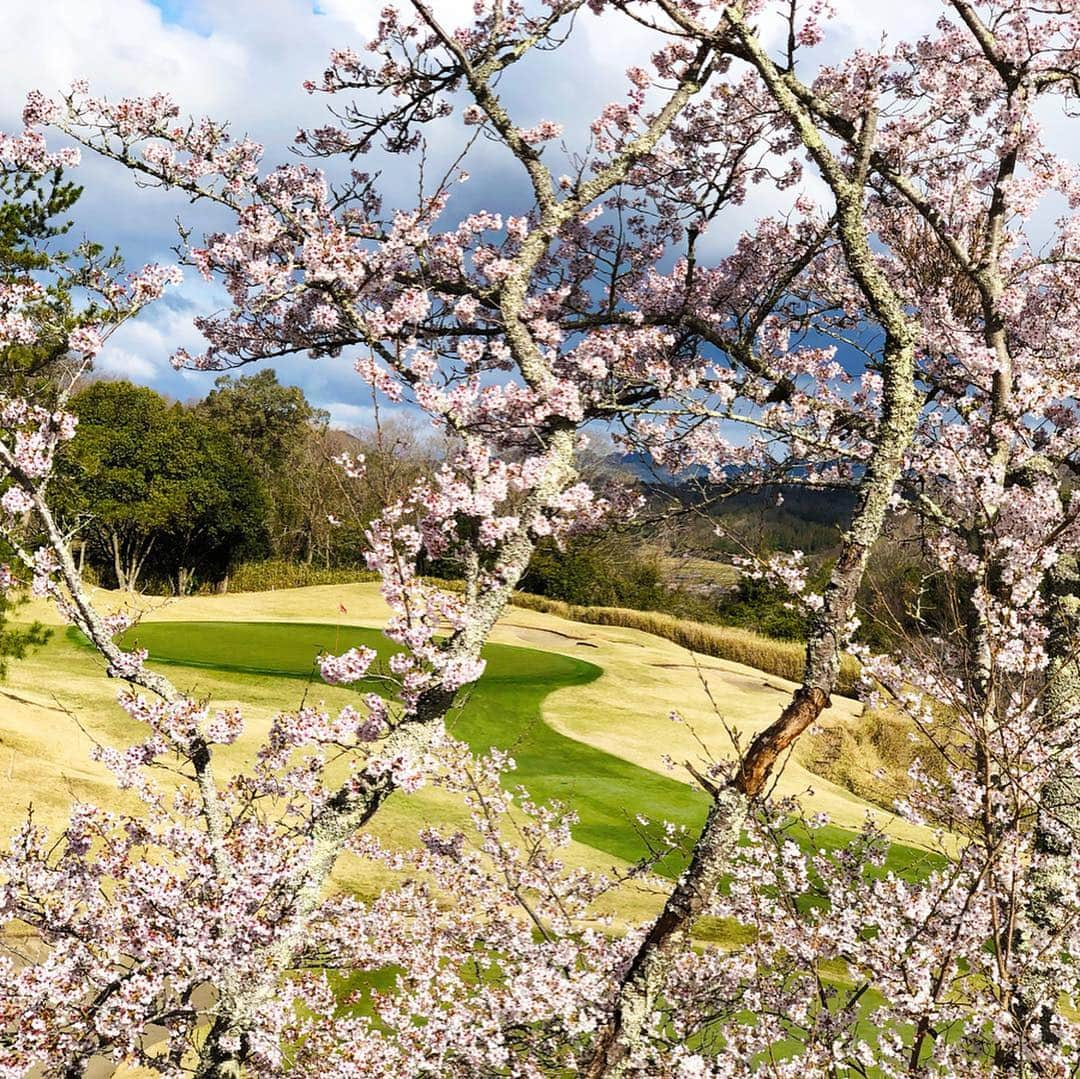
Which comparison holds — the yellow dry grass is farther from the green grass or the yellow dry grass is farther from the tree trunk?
the green grass

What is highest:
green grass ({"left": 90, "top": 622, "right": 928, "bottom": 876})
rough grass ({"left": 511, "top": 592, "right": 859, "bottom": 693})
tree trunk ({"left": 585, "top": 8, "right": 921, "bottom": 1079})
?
tree trunk ({"left": 585, "top": 8, "right": 921, "bottom": 1079})

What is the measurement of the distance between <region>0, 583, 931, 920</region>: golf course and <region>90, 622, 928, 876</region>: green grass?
0.14ft

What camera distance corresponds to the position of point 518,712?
15812mm

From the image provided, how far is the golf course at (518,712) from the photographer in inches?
381

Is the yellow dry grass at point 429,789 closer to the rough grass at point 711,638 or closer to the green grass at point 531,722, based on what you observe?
the green grass at point 531,722

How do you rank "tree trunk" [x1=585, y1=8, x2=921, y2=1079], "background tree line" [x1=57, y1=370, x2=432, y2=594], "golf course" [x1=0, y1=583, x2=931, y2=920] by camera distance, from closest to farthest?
"tree trunk" [x1=585, y1=8, x2=921, y2=1079] → "golf course" [x1=0, y1=583, x2=931, y2=920] → "background tree line" [x1=57, y1=370, x2=432, y2=594]

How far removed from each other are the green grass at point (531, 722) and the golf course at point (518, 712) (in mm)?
43

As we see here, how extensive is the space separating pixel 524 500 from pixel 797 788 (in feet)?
37.8

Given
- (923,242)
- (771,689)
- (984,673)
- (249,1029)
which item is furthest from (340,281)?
(771,689)

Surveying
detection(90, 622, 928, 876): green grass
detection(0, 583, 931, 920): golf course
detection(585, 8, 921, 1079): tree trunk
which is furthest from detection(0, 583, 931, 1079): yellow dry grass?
detection(90, 622, 928, 876): green grass

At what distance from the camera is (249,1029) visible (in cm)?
326

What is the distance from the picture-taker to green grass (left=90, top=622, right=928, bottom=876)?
11.1m

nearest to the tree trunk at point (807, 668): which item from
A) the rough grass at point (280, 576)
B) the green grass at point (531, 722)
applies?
the green grass at point (531, 722)

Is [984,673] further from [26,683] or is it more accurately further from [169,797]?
[26,683]
